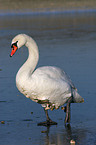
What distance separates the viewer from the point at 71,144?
6457mm

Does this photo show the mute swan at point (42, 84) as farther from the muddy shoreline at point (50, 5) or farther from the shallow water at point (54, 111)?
the muddy shoreline at point (50, 5)

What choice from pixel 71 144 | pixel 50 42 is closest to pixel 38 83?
pixel 71 144

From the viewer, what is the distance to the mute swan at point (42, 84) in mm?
7348

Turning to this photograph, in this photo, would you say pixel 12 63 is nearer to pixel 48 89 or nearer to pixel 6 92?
pixel 6 92

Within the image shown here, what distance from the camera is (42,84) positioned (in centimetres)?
734

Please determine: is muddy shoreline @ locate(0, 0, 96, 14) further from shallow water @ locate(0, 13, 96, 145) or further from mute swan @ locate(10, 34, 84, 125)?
mute swan @ locate(10, 34, 84, 125)

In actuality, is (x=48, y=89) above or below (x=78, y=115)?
above

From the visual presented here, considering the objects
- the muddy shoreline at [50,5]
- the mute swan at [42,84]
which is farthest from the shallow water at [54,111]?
the muddy shoreline at [50,5]

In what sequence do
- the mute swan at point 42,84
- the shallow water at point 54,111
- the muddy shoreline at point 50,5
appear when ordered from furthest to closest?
1. the muddy shoreline at point 50,5
2. the mute swan at point 42,84
3. the shallow water at point 54,111

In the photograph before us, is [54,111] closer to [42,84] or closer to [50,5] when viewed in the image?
[42,84]

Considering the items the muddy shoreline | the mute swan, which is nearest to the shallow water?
the mute swan

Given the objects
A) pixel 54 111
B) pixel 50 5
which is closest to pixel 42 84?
pixel 54 111

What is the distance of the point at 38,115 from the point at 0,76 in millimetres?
3654

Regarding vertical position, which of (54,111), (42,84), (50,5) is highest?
(50,5)
